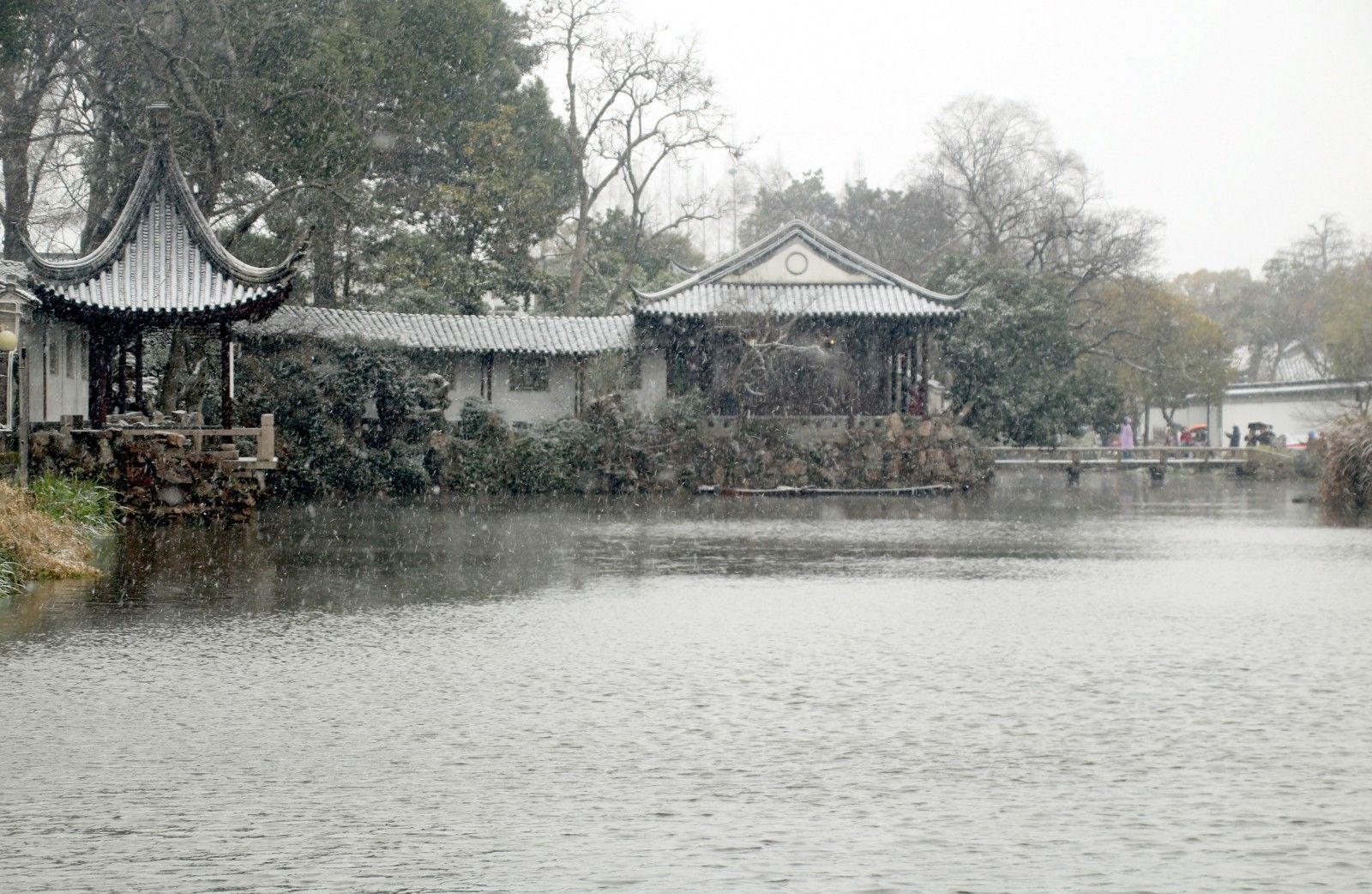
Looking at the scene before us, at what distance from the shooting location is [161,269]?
2597 cm

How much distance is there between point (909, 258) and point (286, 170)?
32.9 metres

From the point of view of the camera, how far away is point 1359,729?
768 centimetres

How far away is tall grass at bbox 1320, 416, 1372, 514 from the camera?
30.0 meters

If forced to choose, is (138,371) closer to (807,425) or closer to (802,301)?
(807,425)

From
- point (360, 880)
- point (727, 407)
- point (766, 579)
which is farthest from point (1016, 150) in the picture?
point (360, 880)

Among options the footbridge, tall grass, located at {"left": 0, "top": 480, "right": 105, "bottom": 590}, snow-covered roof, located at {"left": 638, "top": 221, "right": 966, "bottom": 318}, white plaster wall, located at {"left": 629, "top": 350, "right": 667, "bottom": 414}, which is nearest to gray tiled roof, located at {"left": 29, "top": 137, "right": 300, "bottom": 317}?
tall grass, located at {"left": 0, "top": 480, "right": 105, "bottom": 590}

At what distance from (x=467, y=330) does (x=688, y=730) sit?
33.9 metres

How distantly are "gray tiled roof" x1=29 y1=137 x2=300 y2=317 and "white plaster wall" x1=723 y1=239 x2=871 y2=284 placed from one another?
1753 centimetres

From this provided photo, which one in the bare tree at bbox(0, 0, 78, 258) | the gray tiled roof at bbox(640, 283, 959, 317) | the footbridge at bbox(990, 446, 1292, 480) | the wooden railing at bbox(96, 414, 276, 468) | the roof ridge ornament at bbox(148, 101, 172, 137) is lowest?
the footbridge at bbox(990, 446, 1292, 480)

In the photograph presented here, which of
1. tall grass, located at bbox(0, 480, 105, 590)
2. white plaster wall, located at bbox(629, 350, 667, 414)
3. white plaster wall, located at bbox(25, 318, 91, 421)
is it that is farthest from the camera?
white plaster wall, located at bbox(629, 350, 667, 414)

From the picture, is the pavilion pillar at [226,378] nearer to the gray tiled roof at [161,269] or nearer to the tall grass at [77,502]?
the gray tiled roof at [161,269]

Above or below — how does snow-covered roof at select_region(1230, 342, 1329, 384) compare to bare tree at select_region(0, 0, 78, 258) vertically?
below

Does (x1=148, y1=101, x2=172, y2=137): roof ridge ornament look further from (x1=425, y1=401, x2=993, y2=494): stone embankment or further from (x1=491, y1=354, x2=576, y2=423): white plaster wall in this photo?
(x1=491, y1=354, x2=576, y2=423): white plaster wall

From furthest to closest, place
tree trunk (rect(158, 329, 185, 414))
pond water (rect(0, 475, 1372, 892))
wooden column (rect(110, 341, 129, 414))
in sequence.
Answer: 1. tree trunk (rect(158, 329, 185, 414))
2. wooden column (rect(110, 341, 129, 414))
3. pond water (rect(0, 475, 1372, 892))
